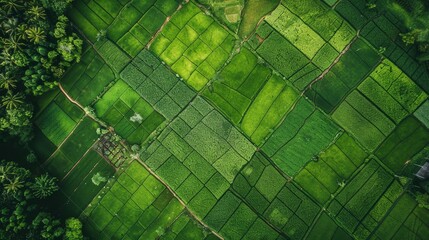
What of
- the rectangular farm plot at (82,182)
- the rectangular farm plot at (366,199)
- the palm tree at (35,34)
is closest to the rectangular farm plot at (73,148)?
the rectangular farm plot at (82,182)

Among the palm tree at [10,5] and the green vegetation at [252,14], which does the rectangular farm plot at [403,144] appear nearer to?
the green vegetation at [252,14]

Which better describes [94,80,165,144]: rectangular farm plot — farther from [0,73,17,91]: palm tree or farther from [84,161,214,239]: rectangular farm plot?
[0,73,17,91]: palm tree

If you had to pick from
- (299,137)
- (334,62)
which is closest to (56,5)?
(299,137)

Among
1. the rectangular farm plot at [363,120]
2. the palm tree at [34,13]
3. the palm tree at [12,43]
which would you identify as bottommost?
A: the palm tree at [12,43]

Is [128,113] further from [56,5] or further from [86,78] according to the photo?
[56,5]

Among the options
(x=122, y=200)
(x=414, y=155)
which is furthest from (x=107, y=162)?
(x=414, y=155)

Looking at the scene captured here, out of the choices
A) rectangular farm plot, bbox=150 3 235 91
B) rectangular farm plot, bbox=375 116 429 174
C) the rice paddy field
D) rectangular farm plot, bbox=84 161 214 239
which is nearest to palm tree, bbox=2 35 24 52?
the rice paddy field

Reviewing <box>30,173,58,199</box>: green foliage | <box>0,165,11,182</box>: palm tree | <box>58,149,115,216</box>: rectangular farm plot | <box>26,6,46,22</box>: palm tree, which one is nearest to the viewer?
<box>0,165,11,182</box>: palm tree
